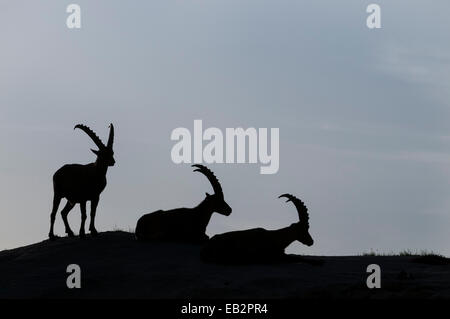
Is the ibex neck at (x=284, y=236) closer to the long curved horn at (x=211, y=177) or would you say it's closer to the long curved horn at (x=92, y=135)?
the long curved horn at (x=211, y=177)

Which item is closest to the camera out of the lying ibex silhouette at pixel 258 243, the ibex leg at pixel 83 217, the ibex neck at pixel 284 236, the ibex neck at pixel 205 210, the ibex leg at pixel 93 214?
the lying ibex silhouette at pixel 258 243

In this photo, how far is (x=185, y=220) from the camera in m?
26.5

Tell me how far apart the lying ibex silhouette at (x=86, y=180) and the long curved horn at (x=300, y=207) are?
5.74 m

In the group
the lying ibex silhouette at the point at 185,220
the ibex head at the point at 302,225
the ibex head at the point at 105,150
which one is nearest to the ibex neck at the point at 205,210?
the lying ibex silhouette at the point at 185,220

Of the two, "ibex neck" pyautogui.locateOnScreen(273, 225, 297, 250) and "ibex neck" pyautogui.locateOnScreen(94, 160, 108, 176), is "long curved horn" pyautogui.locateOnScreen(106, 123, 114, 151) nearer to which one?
"ibex neck" pyautogui.locateOnScreen(94, 160, 108, 176)

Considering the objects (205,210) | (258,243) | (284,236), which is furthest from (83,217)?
(284,236)

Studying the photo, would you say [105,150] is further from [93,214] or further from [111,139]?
[93,214]

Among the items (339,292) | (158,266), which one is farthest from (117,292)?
(339,292)

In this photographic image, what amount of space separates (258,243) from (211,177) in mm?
4013

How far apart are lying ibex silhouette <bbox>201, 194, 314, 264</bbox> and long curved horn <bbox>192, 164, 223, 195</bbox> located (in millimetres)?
3372

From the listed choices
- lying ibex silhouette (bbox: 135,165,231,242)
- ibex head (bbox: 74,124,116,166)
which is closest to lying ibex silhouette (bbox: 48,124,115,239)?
ibex head (bbox: 74,124,116,166)

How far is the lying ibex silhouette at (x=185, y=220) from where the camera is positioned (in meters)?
26.2
